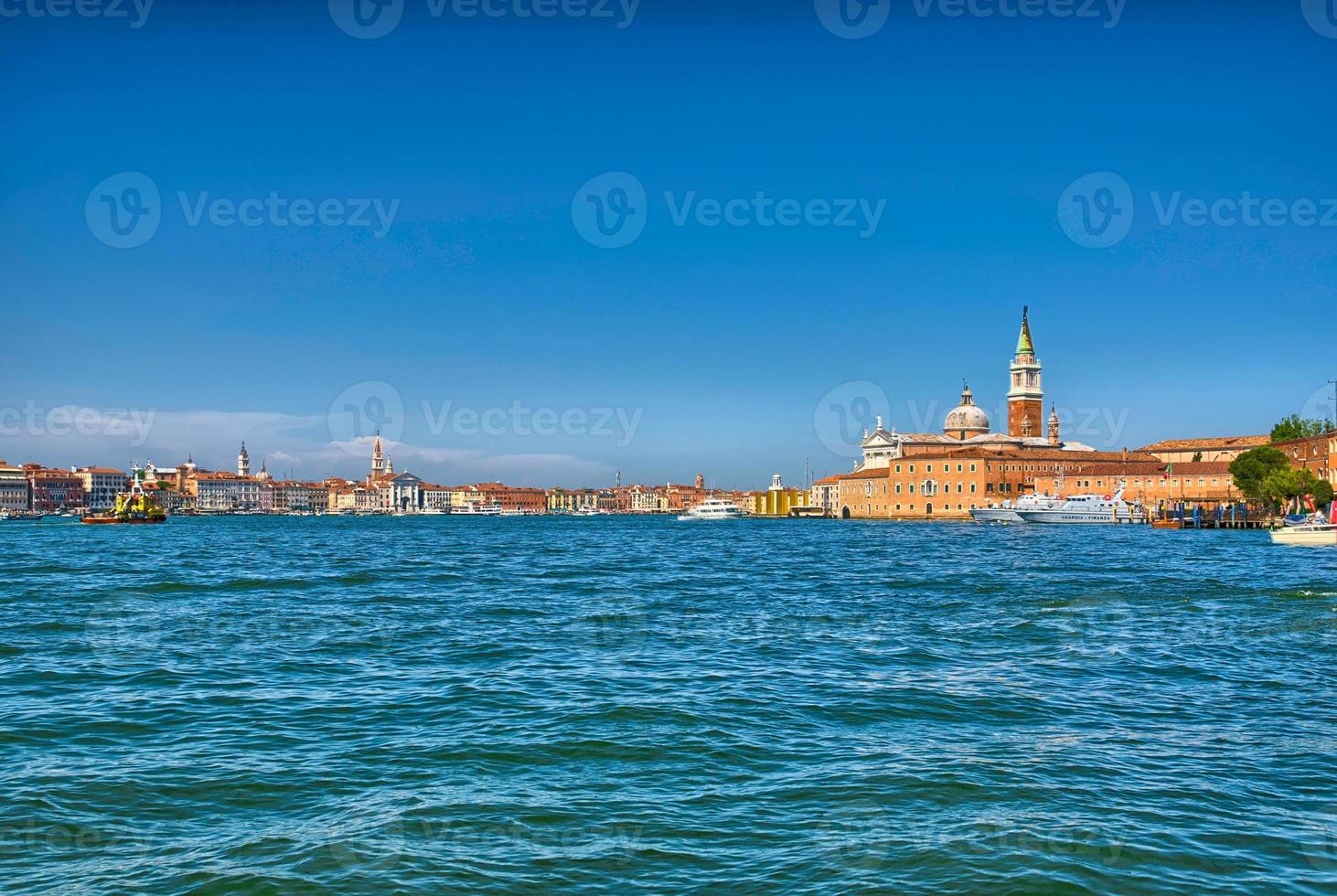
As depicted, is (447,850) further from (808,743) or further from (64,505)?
(64,505)

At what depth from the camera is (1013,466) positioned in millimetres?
106312

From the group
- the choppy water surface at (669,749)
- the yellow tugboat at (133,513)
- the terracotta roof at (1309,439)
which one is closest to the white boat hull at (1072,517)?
the terracotta roof at (1309,439)

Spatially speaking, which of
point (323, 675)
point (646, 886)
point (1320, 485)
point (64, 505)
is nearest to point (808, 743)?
point (646, 886)

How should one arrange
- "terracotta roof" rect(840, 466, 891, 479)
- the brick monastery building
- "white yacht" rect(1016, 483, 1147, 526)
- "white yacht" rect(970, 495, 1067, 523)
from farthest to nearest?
"terracotta roof" rect(840, 466, 891, 479) → the brick monastery building → "white yacht" rect(970, 495, 1067, 523) → "white yacht" rect(1016, 483, 1147, 526)

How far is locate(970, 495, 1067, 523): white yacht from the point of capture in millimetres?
85750

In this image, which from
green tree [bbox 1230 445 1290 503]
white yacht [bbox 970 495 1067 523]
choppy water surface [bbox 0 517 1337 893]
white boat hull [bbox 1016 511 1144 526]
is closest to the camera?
choppy water surface [bbox 0 517 1337 893]

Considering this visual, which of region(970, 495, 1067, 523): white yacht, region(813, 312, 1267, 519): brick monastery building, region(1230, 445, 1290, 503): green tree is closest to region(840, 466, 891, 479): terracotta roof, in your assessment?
region(813, 312, 1267, 519): brick monastery building

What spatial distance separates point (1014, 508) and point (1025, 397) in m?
35.5

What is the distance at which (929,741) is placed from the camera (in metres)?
8.62

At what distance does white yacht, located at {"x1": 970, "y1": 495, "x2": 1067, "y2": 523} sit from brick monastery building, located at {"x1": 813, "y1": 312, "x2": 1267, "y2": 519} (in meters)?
4.83

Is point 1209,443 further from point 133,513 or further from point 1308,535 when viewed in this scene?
point 133,513

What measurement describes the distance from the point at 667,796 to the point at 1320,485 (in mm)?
70978

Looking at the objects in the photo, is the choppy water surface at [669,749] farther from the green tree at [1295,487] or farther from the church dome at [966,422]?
the church dome at [966,422]

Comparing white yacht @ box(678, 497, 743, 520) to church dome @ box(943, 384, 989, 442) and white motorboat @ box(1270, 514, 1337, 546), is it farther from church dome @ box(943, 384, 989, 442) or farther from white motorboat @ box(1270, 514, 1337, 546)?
white motorboat @ box(1270, 514, 1337, 546)
